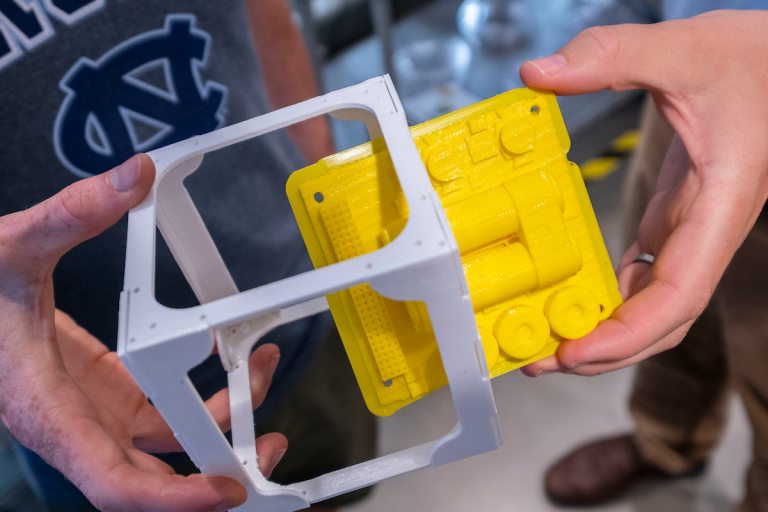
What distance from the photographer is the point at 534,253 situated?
66cm

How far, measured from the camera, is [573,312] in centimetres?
68

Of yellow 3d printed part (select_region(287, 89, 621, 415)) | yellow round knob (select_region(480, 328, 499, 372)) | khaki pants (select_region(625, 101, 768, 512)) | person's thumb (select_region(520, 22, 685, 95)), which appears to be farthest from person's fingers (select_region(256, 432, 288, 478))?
khaki pants (select_region(625, 101, 768, 512))

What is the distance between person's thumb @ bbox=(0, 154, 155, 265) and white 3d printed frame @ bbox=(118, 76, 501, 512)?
2cm

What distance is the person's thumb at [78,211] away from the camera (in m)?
0.59

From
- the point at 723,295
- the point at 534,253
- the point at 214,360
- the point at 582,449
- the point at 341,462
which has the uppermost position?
the point at 534,253

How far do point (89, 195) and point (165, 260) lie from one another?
0.88ft

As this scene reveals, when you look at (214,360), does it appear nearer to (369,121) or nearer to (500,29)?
(369,121)

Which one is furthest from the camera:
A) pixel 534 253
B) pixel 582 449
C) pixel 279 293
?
pixel 582 449

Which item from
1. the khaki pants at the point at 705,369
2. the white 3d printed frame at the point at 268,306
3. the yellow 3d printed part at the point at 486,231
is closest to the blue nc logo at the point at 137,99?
the white 3d printed frame at the point at 268,306

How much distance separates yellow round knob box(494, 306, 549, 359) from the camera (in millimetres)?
667

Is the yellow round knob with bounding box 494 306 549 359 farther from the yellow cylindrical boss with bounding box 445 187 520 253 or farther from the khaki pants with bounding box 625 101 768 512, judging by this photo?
the khaki pants with bounding box 625 101 768 512

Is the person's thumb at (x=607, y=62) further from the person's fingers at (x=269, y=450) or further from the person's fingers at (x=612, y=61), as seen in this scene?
the person's fingers at (x=269, y=450)

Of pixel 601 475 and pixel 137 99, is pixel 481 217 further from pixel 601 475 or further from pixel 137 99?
pixel 601 475

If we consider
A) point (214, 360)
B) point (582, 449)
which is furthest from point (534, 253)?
point (582, 449)
